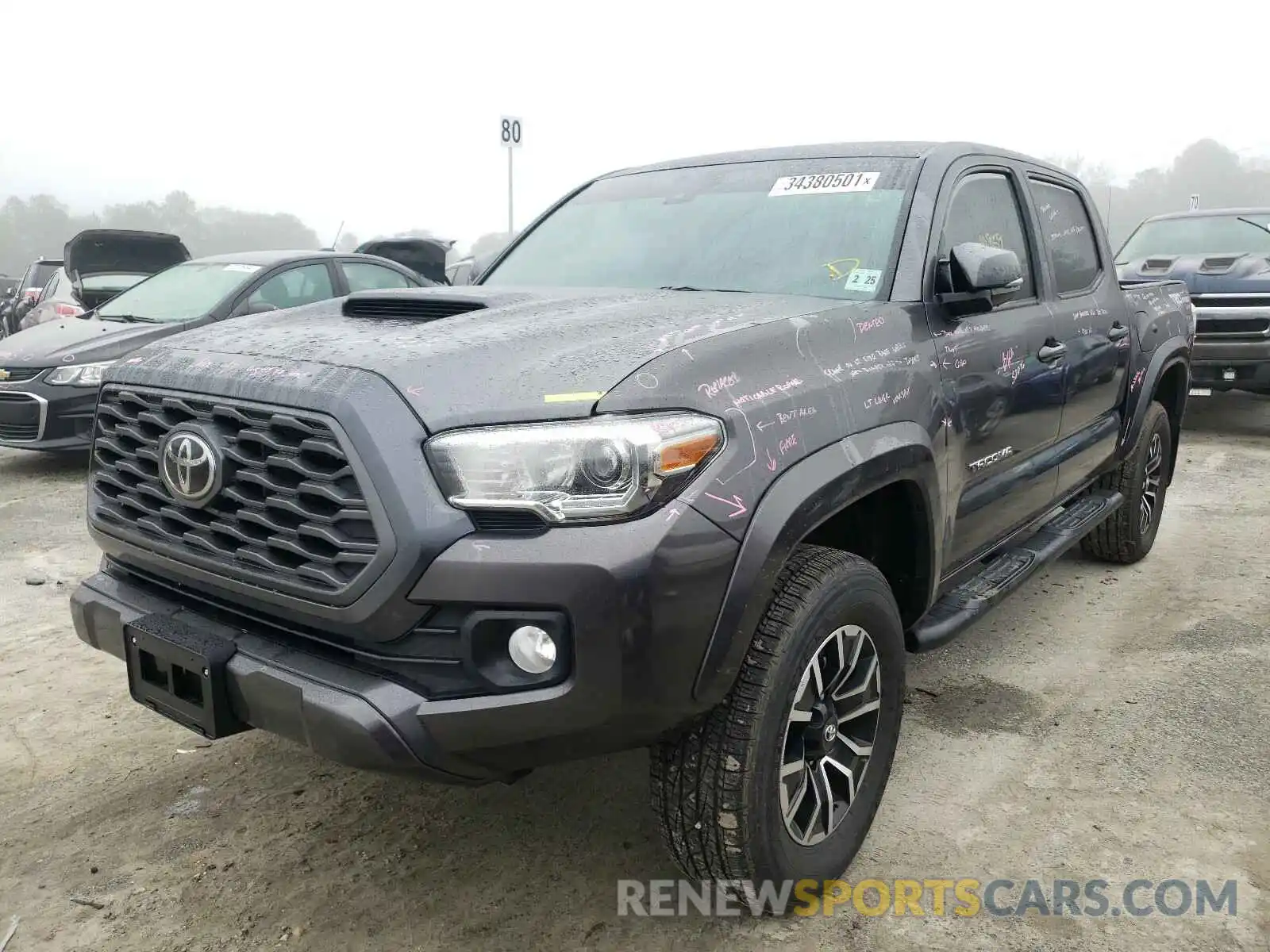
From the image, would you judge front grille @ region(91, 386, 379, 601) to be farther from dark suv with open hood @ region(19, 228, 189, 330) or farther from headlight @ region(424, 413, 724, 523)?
dark suv with open hood @ region(19, 228, 189, 330)

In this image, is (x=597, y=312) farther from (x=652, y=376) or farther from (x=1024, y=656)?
(x=1024, y=656)

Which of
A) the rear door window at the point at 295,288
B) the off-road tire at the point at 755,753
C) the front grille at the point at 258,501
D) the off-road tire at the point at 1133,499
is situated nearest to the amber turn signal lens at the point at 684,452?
the off-road tire at the point at 755,753

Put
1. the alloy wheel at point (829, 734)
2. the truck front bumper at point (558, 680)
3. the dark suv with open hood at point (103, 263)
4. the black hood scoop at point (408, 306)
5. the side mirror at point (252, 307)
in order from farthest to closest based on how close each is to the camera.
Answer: the dark suv with open hood at point (103, 263) < the side mirror at point (252, 307) < the black hood scoop at point (408, 306) < the alloy wheel at point (829, 734) < the truck front bumper at point (558, 680)

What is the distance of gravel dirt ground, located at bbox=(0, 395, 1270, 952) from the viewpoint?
228 centimetres

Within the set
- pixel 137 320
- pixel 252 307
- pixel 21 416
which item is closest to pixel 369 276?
pixel 252 307

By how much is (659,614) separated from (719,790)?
48 cm

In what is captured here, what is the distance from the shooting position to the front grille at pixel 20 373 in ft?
21.8

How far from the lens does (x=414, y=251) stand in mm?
12023

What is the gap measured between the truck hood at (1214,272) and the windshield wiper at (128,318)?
7.69 metres

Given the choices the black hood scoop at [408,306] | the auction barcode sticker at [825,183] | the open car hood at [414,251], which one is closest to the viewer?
the black hood scoop at [408,306]

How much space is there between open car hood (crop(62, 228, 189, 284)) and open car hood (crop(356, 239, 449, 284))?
6.92ft

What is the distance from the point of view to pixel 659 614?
183 centimetres

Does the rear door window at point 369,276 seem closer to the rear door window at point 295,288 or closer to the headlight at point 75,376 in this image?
the rear door window at point 295,288

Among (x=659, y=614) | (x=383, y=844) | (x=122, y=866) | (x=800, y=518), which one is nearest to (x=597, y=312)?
(x=800, y=518)
